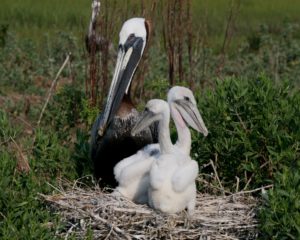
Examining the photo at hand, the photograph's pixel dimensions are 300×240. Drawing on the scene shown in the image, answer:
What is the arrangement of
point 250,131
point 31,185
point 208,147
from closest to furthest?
point 31,185 < point 250,131 < point 208,147

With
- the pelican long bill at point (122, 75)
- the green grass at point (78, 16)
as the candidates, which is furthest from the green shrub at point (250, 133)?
the green grass at point (78, 16)

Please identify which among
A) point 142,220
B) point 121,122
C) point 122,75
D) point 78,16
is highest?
point 122,75

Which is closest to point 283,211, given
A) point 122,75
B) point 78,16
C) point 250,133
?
point 250,133

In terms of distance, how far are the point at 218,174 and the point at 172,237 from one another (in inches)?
40.8

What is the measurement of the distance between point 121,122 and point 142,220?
120 centimetres

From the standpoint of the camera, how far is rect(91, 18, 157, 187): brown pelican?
267 inches

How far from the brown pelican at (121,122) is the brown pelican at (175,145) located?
494 mm

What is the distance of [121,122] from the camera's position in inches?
268

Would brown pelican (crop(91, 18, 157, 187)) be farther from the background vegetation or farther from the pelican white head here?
the background vegetation

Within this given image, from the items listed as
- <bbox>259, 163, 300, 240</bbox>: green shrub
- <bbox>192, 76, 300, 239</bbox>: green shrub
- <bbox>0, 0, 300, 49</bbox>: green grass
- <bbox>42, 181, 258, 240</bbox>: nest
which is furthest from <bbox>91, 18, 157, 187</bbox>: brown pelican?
<bbox>0, 0, 300, 49</bbox>: green grass

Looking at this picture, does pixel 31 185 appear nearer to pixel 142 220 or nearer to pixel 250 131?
pixel 142 220

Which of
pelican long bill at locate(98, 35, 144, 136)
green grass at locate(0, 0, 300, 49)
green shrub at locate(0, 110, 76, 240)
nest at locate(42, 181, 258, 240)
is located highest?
pelican long bill at locate(98, 35, 144, 136)

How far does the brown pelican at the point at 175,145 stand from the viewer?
20.0ft

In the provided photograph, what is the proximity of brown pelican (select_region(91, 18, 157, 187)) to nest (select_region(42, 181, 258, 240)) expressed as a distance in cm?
76
